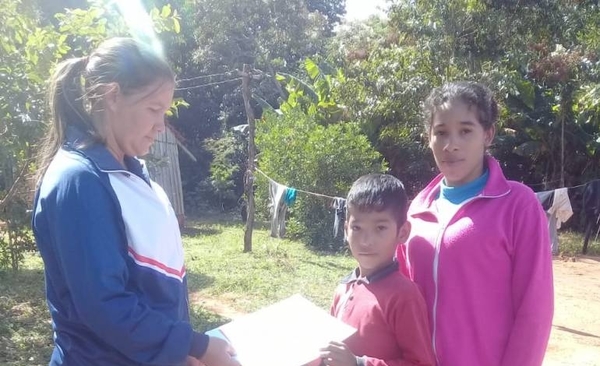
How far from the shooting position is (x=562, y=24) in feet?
33.5

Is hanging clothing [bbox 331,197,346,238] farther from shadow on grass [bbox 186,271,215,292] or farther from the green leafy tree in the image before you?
the green leafy tree

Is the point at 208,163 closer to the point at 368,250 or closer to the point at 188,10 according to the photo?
the point at 188,10

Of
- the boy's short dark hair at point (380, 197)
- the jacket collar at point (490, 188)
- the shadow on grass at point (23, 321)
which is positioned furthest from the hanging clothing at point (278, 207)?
the boy's short dark hair at point (380, 197)

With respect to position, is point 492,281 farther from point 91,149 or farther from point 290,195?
point 290,195

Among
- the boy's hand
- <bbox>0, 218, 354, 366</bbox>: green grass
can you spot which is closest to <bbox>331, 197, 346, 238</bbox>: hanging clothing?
<bbox>0, 218, 354, 366</bbox>: green grass

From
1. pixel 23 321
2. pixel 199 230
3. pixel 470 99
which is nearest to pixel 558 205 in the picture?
pixel 199 230

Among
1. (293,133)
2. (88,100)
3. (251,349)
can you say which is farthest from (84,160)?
(293,133)

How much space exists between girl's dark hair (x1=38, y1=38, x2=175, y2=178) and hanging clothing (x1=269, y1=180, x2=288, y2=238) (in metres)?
9.00

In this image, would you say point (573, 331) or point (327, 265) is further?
point (327, 265)

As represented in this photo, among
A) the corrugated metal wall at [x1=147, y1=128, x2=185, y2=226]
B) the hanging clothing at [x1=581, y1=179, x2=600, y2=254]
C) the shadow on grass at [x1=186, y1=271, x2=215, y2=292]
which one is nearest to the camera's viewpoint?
the shadow on grass at [x1=186, y1=271, x2=215, y2=292]

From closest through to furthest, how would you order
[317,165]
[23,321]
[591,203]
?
[23,321]
[317,165]
[591,203]

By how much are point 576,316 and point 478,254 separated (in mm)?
6004

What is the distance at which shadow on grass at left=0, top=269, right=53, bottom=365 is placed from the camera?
486 centimetres

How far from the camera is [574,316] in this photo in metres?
7.06
